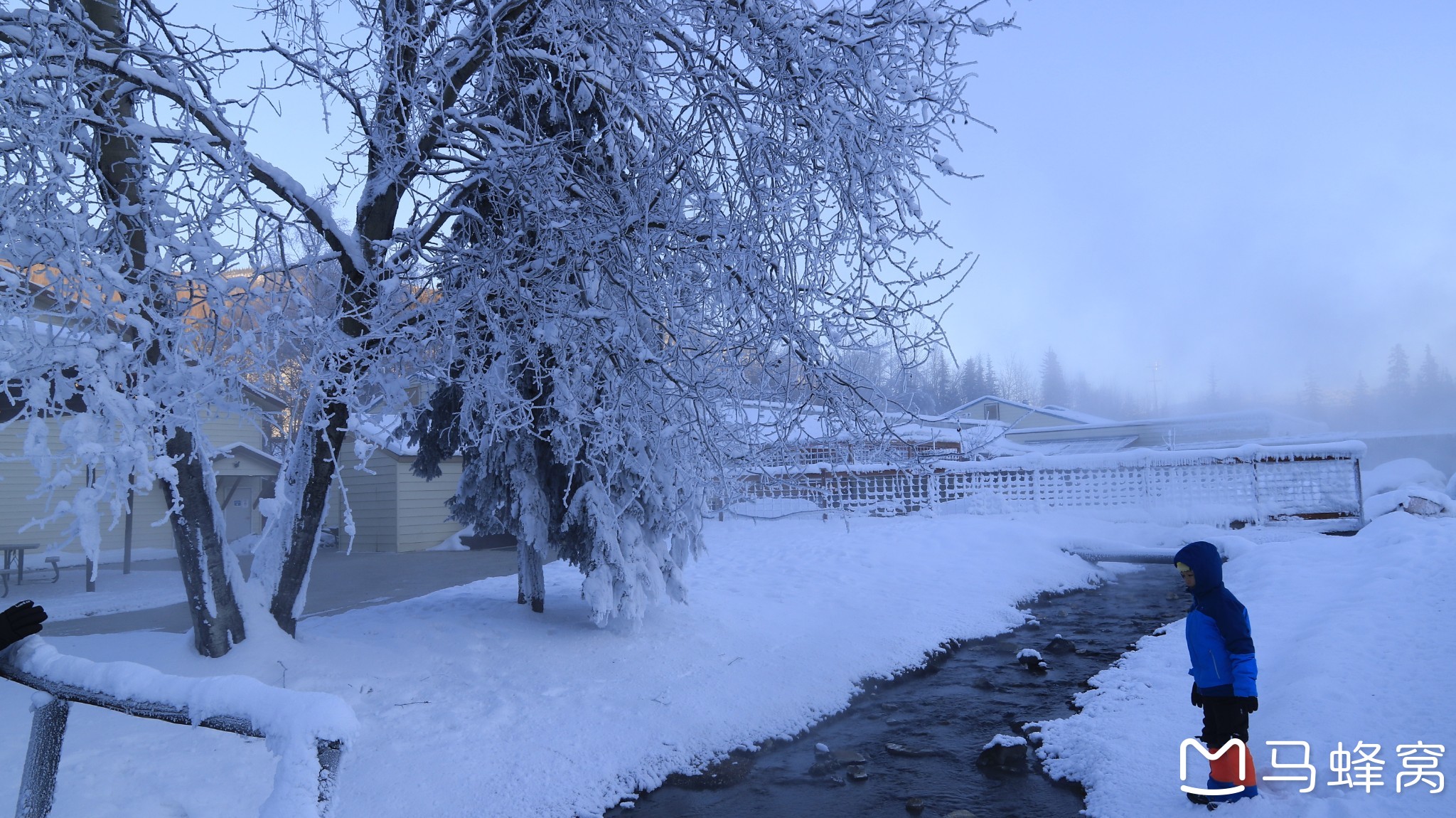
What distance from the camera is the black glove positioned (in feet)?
8.40

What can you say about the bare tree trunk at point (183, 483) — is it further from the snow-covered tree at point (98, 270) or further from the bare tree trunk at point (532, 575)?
the bare tree trunk at point (532, 575)

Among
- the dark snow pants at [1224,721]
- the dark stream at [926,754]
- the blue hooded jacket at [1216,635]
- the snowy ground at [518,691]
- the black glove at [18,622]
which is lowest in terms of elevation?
the dark stream at [926,754]

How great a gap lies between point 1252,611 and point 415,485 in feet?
55.0

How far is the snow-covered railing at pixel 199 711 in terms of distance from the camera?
1.97 m

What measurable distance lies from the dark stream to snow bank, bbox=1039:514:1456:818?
12.2 inches

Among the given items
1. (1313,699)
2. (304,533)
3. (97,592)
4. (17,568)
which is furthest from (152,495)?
(1313,699)

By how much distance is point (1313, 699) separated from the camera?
5.14 m

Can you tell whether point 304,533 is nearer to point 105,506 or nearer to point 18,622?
point 18,622

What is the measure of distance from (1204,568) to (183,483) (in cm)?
617

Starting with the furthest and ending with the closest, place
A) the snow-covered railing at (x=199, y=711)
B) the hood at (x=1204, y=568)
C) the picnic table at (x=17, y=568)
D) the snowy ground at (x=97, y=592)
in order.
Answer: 1. the picnic table at (x=17, y=568)
2. the snowy ground at (x=97, y=592)
3. the hood at (x=1204, y=568)
4. the snow-covered railing at (x=199, y=711)

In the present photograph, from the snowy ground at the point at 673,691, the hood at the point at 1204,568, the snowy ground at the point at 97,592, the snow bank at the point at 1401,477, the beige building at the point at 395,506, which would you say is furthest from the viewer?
the snow bank at the point at 1401,477

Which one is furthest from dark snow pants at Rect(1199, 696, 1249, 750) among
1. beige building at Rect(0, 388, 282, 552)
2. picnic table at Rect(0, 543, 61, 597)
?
picnic table at Rect(0, 543, 61, 597)

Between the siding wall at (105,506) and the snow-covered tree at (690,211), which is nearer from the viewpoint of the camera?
the snow-covered tree at (690,211)

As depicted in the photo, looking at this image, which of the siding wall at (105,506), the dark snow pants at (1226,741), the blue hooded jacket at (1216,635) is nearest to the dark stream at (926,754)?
the dark snow pants at (1226,741)
